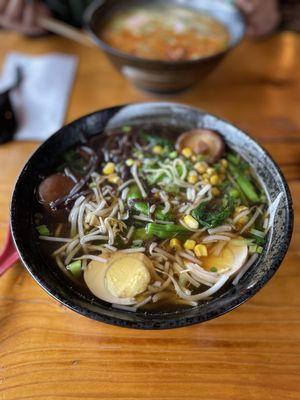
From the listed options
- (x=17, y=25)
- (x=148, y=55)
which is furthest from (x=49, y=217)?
(x=17, y=25)

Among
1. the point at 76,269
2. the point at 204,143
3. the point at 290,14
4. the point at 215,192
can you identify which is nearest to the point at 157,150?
the point at 204,143

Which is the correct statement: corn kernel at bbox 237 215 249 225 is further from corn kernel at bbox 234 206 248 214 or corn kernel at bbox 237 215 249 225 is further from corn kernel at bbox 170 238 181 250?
corn kernel at bbox 170 238 181 250

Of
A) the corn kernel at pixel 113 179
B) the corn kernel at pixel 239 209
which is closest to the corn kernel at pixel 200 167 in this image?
the corn kernel at pixel 239 209

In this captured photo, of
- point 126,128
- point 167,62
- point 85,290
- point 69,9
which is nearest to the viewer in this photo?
point 85,290

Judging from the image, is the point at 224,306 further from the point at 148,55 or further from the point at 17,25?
the point at 17,25

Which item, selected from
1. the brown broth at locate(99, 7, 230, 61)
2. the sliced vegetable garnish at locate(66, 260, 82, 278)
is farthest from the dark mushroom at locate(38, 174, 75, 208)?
the brown broth at locate(99, 7, 230, 61)

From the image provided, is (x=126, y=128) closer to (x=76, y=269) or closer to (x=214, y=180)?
(x=214, y=180)
